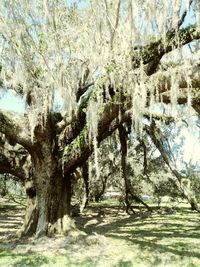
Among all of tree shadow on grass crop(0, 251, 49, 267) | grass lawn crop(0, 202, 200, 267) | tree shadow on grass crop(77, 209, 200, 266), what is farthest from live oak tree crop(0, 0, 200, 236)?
tree shadow on grass crop(0, 251, 49, 267)

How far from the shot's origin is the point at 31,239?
360 inches

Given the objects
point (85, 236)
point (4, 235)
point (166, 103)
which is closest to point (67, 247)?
point (85, 236)

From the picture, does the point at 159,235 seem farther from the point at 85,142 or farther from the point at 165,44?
the point at 165,44

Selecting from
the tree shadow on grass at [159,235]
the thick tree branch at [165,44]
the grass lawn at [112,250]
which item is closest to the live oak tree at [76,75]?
the thick tree branch at [165,44]

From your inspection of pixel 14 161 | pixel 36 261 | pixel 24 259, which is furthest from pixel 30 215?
pixel 36 261

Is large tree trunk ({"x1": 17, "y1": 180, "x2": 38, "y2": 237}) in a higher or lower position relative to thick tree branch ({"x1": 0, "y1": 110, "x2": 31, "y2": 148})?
lower

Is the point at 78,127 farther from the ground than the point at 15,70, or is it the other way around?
the point at 15,70

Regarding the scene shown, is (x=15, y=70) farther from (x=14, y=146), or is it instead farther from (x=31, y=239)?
(x=31, y=239)

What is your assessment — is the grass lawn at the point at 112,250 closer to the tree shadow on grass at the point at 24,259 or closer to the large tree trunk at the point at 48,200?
the tree shadow on grass at the point at 24,259

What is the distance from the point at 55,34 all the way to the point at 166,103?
284cm

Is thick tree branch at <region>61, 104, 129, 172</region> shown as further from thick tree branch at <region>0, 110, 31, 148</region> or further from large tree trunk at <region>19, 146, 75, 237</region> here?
thick tree branch at <region>0, 110, 31, 148</region>

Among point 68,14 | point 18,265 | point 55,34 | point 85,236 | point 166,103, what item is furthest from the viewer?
point 68,14

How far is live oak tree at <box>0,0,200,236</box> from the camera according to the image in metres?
7.33

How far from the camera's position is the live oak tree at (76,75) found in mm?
7328
